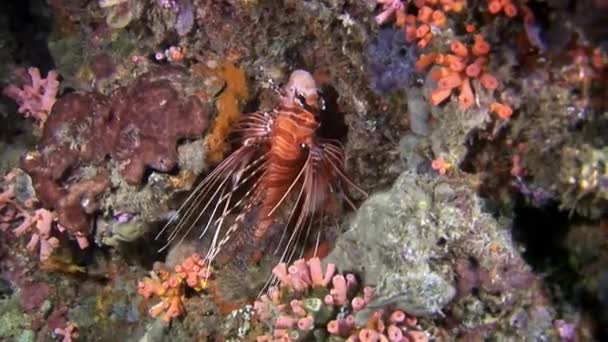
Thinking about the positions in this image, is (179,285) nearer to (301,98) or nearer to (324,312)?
(324,312)

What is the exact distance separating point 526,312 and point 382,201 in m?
0.94

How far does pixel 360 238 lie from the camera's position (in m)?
3.07

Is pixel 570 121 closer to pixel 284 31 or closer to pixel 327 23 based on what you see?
pixel 327 23

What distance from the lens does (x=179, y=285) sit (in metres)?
4.07

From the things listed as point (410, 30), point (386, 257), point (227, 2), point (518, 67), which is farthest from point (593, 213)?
point (227, 2)

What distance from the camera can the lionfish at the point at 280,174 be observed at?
3.63 metres

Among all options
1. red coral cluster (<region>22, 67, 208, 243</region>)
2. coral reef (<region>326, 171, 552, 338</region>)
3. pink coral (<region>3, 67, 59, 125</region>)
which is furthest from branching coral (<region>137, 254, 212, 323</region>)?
pink coral (<region>3, 67, 59, 125</region>)

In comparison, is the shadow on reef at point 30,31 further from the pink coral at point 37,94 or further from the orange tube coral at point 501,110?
the orange tube coral at point 501,110

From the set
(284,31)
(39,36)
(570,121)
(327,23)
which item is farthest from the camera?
(39,36)

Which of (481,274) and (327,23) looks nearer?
(481,274)

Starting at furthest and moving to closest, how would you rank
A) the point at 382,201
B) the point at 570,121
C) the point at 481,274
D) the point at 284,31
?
the point at 284,31, the point at 382,201, the point at 481,274, the point at 570,121

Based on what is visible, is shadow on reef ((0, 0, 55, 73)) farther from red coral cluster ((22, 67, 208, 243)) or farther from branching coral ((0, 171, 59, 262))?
red coral cluster ((22, 67, 208, 243))

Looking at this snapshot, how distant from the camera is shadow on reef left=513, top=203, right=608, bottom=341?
271 cm

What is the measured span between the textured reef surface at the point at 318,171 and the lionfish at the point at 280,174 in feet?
0.11
